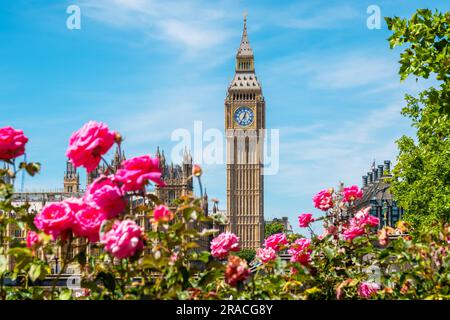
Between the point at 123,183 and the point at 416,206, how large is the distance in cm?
3133

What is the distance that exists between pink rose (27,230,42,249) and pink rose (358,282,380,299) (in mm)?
2316

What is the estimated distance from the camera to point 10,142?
542cm

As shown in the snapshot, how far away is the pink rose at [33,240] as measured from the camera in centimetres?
493

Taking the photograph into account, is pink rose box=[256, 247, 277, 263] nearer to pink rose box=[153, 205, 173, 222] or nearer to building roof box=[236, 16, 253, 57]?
pink rose box=[153, 205, 173, 222]

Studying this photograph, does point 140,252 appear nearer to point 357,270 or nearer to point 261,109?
point 357,270

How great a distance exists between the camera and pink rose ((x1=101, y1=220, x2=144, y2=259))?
453 cm

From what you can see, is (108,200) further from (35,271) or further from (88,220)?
(35,271)

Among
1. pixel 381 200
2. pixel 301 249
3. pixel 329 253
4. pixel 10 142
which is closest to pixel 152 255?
pixel 10 142

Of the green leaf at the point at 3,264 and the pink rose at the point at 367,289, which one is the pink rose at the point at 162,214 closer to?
the green leaf at the point at 3,264

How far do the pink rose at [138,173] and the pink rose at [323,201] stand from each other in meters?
3.45

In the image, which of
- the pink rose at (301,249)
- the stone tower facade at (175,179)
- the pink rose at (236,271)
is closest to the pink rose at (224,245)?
the pink rose at (236,271)
